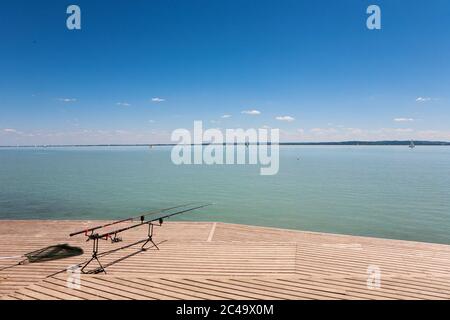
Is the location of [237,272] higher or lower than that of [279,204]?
higher

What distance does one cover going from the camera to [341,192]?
154 feet

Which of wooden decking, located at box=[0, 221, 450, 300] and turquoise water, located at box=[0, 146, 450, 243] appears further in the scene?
turquoise water, located at box=[0, 146, 450, 243]

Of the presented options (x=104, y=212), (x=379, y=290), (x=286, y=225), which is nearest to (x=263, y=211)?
(x=286, y=225)

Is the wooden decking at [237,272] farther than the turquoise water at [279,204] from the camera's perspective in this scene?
No

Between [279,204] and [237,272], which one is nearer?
[237,272]

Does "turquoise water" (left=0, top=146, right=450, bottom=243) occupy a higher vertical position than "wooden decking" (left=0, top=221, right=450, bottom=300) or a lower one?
lower

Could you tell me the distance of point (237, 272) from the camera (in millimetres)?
8570

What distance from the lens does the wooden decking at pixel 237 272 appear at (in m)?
7.17

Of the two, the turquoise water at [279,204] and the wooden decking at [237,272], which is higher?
the wooden decking at [237,272]

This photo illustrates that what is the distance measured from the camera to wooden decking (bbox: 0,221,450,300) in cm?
717

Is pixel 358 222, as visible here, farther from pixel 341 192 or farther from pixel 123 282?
pixel 123 282
